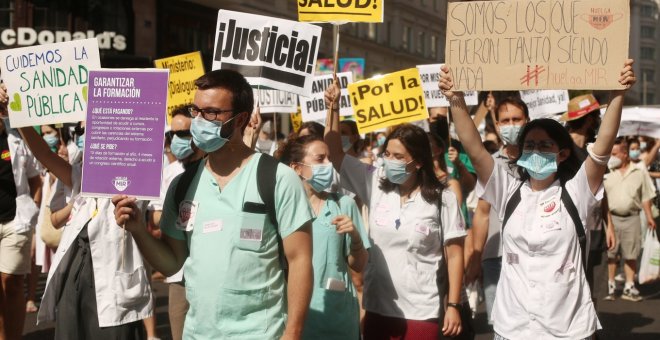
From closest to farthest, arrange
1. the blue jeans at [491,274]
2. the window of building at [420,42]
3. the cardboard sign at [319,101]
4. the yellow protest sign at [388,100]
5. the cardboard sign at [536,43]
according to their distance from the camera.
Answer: the cardboard sign at [536,43], the blue jeans at [491,274], the yellow protest sign at [388,100], the cardboard sign at [319,101], the window of building at [420,42]

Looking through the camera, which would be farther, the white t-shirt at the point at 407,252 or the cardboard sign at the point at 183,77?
the cardboard sign at the point at 183,77

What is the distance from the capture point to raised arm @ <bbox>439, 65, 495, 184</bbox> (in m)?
5.14

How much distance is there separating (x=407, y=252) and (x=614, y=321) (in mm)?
5496

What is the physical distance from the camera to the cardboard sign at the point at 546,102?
38.4 ft

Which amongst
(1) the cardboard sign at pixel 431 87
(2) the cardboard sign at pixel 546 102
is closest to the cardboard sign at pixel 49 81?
(1) the cardboard sign at pixel 431 87

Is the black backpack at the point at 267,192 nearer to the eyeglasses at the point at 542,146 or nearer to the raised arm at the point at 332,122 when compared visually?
the eyeglasses at the point at 542,146

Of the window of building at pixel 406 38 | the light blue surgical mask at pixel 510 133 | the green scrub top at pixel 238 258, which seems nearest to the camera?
the green scrub top at pixel 238 258

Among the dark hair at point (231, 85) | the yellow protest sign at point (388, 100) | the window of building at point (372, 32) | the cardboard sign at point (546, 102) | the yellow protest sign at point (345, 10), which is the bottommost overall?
the dark hair at point (231, 85)

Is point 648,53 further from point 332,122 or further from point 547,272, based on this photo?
point 547,272

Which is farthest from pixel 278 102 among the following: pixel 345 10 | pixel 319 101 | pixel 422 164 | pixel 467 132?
pixel 467 132

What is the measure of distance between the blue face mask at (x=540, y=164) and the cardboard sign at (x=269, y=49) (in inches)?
92.1

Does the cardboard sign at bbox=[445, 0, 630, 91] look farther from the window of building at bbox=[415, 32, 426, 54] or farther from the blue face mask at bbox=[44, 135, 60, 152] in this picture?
the window of building at bbox=[415, 32, 426, 54]

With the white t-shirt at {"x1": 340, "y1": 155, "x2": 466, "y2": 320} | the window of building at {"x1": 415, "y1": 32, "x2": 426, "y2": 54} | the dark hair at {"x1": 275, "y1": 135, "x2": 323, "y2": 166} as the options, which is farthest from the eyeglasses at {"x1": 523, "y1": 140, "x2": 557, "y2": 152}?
the window of building at {"x1": 415, "y1": 32, "x2": 426, "y2": 54}

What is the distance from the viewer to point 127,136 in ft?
14.3
